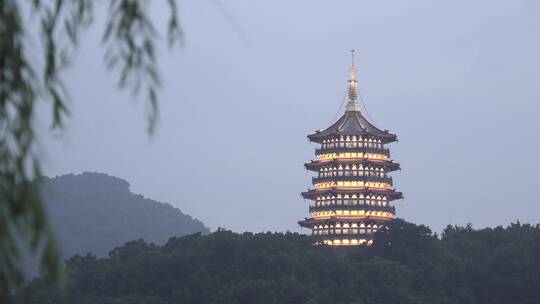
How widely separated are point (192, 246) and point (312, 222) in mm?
14146

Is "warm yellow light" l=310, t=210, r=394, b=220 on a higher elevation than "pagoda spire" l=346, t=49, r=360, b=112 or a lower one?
lower

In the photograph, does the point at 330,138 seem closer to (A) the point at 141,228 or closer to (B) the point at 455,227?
(B) the point at 455,227

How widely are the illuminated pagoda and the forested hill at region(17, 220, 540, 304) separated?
17.7 ft

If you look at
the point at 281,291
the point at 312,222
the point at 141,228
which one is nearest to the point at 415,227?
the point at 312,222

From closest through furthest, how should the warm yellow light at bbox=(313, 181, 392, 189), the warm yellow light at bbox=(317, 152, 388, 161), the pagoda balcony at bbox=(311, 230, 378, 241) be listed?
the pagoda balcony at bbox=(311, 230, 378, 241)
the warm yellow light at bbox=(313, 181, 392, 189)
the warm yellow light at bbox=(317, 152, 388, 161)

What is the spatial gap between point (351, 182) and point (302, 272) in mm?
18367

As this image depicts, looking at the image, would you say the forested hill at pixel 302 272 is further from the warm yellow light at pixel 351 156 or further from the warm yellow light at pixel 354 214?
the warm yellow light at pixel 351 156

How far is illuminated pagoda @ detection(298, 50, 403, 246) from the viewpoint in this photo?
99.1 metres

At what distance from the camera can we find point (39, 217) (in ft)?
26.2

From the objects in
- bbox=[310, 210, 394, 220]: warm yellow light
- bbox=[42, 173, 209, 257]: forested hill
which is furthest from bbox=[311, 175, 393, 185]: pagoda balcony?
bbox=[42, 173, 209, 257]: forested hill

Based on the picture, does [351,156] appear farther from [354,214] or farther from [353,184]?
[354,214]

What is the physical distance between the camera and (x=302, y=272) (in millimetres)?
82562

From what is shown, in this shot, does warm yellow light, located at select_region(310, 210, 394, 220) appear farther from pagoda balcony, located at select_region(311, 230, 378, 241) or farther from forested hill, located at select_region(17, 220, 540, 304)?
forested hill, located at select_region(17, 220, 540, 304)

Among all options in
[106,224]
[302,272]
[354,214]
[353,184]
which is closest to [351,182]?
[353,184]
